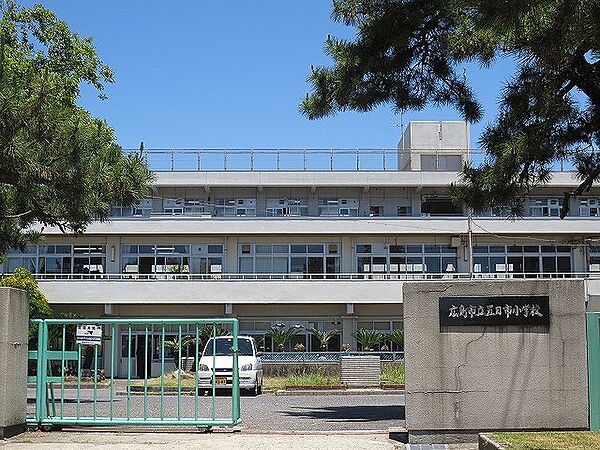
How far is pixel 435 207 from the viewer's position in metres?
46.6

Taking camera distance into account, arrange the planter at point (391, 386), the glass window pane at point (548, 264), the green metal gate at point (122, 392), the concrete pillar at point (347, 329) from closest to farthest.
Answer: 1. the green metal gate at point (122, 392)
2. the planter at point (391, 386)
3. the concrete pillar at point (347, 329)
4. the glass window pane at point (548, 264)

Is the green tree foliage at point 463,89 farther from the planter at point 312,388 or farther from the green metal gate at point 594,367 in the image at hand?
the planter at point 312,388

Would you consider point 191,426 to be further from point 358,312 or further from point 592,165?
point 358,312

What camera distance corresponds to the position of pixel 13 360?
13.5 m

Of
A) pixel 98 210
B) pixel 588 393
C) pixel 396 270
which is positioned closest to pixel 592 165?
pixel 588 393

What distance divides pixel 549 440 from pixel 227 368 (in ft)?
49.2

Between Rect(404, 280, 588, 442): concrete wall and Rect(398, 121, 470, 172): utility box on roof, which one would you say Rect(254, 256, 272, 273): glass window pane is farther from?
Rect(404, 280, 588, 442): concrete wall

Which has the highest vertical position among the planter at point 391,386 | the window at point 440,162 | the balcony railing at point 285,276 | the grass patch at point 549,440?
the window at point 440,162

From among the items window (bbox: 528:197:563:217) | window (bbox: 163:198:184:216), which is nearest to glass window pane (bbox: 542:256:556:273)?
window (bbox: 528:197:563:217)

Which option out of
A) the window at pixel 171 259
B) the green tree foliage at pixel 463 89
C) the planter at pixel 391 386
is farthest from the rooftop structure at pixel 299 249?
the green tree foliage at pixel 463 89

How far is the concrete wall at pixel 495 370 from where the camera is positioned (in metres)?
12.7

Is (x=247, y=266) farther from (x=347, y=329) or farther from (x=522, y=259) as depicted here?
(x=522, y=259)

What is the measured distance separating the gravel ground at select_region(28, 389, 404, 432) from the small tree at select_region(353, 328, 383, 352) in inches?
593

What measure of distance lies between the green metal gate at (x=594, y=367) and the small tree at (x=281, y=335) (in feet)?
97.1
